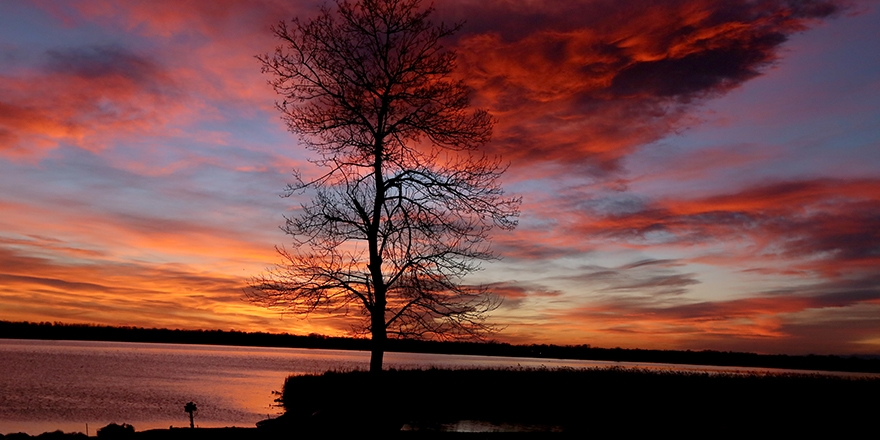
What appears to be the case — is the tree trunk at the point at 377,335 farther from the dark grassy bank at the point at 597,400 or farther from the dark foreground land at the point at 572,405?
the dark grassy bank at the point at 597,400

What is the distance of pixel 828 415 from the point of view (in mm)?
23625

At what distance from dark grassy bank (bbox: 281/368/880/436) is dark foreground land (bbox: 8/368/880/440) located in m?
0.05

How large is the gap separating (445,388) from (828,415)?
1675 cm

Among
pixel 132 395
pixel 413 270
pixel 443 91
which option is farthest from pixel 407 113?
pixel 132 395

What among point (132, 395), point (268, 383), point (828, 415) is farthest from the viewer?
point (268, 383)

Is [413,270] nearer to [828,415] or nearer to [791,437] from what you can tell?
[791,437]

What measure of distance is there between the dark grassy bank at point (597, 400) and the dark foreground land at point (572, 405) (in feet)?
0.16

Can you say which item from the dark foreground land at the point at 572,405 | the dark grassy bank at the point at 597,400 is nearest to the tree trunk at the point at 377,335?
the dark foreground land at the point at 572,405

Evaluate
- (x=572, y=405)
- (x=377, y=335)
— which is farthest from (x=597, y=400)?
(x=377, y=335)

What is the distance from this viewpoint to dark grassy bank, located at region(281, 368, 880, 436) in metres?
21.8

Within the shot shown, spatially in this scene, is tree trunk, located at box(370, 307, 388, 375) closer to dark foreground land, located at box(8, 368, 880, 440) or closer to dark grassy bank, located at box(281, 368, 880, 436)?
dark foreground land, located at box(8, 368, 880, 440)

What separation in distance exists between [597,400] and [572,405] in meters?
1.40

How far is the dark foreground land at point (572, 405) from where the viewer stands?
596 inches

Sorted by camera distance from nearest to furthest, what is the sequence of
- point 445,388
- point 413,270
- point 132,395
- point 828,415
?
point 413,270 < point 828,415 < point 445,388 < point 132,395
